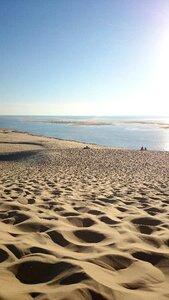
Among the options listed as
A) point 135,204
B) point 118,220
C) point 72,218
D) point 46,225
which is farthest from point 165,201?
point 46,225

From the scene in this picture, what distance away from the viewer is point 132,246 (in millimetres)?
3213

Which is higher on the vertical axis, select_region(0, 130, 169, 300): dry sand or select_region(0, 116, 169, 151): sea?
select_region(0, 130, 169, 300): dry sand

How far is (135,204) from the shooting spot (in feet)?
18.9

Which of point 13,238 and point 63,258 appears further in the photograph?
point 13,238

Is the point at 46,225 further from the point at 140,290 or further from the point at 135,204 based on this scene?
the point at 135,204

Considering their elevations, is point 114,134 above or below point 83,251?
below

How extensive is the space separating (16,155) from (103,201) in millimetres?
16326

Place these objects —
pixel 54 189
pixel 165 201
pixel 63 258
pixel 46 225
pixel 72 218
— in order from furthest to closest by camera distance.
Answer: pixel 54 189 → pixel 165 201 → pixel 72 218 → pixel 46 225 → pixel 63 258

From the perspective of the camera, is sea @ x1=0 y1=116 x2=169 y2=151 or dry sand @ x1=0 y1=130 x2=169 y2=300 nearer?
dry sand @ x1=0 y1=130 x2=169 y2=300

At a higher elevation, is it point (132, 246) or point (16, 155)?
point (132, 246)

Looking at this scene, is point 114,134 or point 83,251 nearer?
point 83,251

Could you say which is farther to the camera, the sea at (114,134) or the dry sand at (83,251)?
the sea at (114,134)

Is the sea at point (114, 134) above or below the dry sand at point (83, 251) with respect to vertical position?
below

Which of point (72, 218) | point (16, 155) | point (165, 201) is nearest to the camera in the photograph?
point (72, 218)
